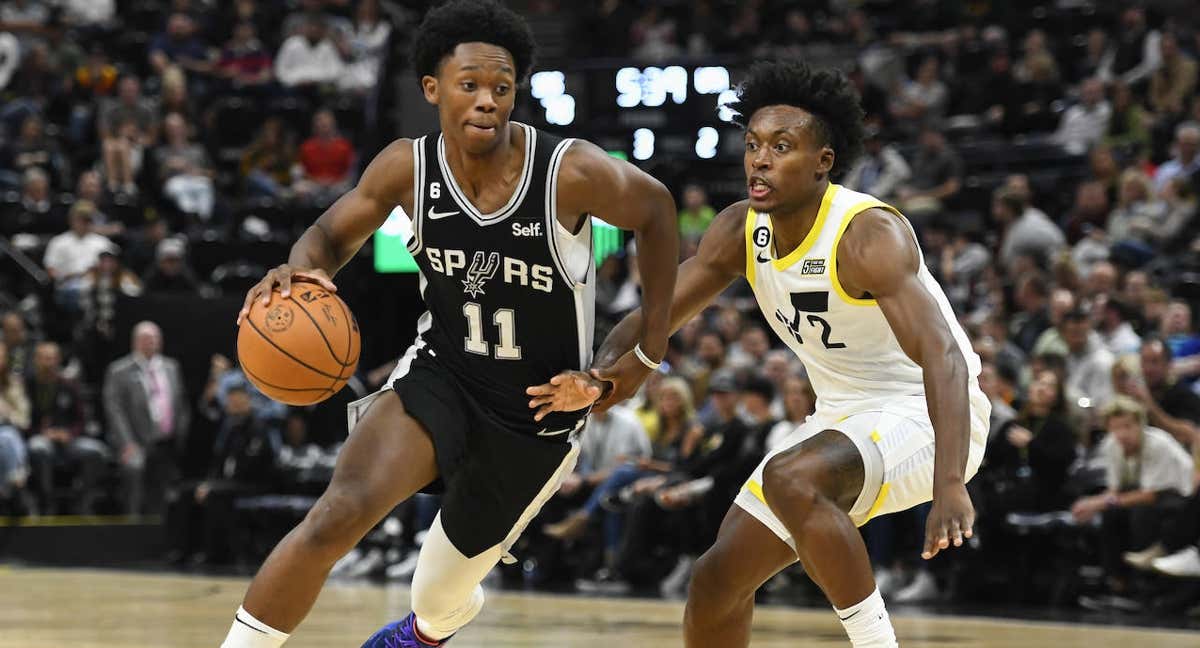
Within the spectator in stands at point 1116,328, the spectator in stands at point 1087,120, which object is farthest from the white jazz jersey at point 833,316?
the spectator in stands at point 1087,120

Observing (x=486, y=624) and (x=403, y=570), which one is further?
(x=403, y=570)

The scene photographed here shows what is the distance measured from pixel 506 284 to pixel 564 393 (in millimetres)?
354

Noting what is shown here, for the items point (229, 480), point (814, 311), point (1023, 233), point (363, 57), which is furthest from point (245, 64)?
point (814, 311)

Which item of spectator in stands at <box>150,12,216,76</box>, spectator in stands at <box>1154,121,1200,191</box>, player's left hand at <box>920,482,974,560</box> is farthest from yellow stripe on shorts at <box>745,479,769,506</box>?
spectator in stands at <box>150,12,216,76</box>

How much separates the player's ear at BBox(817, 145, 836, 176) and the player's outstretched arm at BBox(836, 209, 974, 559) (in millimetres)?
197

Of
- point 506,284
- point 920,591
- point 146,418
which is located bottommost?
point 920,591

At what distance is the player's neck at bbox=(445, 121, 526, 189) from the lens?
15.9 ft

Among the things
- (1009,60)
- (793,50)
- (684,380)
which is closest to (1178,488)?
(684,380)

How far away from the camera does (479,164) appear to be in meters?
4.86

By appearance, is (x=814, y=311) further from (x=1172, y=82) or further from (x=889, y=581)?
(x=1172, y=82)

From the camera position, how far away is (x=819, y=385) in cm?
518

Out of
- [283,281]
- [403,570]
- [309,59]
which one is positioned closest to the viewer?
[283,281]

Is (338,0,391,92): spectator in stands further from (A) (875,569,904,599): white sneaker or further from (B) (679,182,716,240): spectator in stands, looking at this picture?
(A) (875,569,904,599): white sneaker

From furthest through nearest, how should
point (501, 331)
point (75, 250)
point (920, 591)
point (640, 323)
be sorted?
1. point (75, 250)
2. point (920, 591)
3. point (640, 323)
4. point (501, 331)
